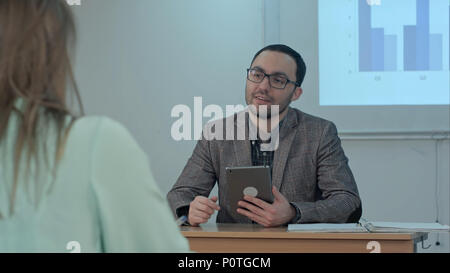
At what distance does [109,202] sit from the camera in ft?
2.47

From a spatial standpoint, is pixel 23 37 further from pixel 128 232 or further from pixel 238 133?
pixel 238 133

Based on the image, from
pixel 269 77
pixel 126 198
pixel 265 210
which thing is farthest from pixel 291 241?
pixel 126 198

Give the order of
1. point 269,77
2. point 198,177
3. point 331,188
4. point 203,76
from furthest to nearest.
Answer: point 203,76 → point 269,77 → point 198,177 → point 331,188

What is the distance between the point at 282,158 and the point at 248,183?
1.47ft

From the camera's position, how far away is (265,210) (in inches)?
95.5

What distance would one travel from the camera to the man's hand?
242cm

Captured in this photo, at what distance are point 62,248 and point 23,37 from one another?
0.25m

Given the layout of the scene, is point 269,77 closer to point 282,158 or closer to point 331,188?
point 282,158

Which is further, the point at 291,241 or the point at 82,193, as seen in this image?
the point at 291,241

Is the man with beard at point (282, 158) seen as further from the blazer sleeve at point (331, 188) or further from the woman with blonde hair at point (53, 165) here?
the woman with blonde hair at point (53, 165)

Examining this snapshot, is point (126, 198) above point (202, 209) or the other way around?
above

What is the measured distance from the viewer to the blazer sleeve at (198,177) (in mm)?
2820

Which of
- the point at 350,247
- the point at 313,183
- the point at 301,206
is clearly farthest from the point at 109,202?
the point at 313,183

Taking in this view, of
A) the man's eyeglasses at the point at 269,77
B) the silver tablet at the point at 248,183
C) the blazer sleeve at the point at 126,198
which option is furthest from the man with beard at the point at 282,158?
the blazer sleeve at the point at 126,198
